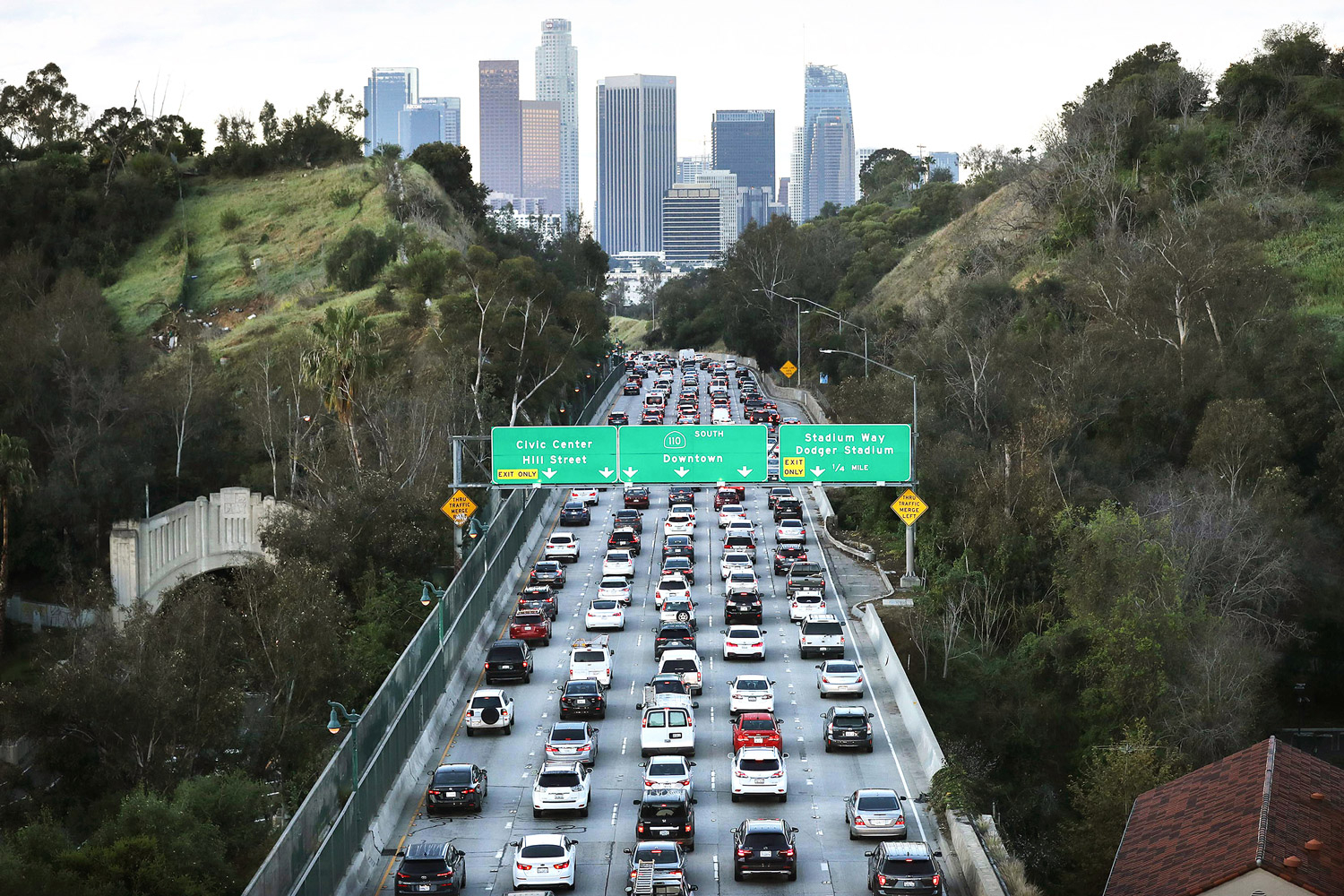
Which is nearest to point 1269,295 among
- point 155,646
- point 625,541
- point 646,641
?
point 625,541

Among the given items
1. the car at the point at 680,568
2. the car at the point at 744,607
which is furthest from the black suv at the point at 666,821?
the car at the point at 680,568

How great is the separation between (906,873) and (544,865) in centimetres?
608

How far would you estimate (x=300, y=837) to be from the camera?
23.7m

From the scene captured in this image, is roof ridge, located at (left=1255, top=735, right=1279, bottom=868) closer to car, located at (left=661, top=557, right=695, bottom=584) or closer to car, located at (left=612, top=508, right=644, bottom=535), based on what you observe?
car, located at (left=661, top=557, right=695, bottom=584)

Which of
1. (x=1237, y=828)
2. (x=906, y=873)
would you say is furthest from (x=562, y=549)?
(x=1237, y=828)

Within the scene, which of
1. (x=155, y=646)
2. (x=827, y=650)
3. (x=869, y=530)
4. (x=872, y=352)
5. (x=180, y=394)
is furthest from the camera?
(x=872, y=352)

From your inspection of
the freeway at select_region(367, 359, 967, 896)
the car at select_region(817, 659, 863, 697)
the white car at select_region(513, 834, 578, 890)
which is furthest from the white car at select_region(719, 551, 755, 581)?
the white car at select_region(513, 834, 578, 890)

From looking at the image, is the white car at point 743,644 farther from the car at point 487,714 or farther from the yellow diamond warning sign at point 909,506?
the yellow diamond warning sign at point 909,506

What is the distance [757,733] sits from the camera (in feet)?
110

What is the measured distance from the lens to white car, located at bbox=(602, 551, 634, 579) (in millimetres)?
52031

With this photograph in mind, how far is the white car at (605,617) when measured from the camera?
4650 cm

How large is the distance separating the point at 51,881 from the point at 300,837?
3869 mm

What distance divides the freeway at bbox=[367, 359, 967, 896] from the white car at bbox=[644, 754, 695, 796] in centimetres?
80

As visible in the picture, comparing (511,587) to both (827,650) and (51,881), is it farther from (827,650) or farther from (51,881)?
(51,881)
